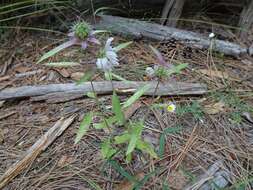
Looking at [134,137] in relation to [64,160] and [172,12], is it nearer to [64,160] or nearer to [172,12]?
[64,160]

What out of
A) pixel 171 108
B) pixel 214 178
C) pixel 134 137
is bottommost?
pixel 214 178

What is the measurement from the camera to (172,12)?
2168 mm

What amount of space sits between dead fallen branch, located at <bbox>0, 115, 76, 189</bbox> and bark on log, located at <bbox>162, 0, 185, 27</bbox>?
2.94 feet

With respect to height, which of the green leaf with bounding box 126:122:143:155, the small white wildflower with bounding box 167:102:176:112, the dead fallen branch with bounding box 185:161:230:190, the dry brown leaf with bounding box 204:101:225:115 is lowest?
the dead fallen branch with bounding box 185:161:230:190

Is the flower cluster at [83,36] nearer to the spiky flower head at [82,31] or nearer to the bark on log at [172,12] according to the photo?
the spiky flower head at [82,31]

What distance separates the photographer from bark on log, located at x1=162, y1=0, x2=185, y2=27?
7.04ft

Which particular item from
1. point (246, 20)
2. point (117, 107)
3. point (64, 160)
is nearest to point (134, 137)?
point (117, 107)

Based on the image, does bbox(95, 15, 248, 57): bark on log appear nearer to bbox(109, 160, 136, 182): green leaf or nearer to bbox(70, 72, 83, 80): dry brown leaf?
bbox(70, 72, 83, 80): dry brown leaf

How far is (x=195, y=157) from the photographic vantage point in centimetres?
148

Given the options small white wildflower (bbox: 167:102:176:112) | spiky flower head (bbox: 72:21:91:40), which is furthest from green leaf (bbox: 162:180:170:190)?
spiky flower head (bbox: 72:21:91:40)

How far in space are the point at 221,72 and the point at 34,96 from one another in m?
0.92

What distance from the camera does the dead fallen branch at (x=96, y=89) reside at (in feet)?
5.56

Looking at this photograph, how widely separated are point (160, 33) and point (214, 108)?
59 centimetres

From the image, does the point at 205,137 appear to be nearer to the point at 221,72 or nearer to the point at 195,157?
the point at 195,157
